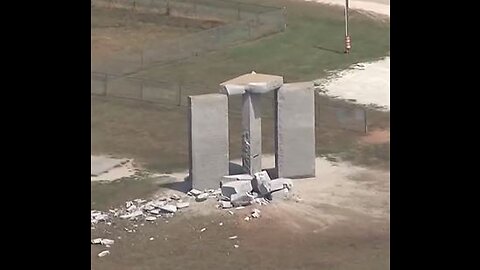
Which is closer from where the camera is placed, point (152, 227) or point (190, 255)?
point (190, 255)

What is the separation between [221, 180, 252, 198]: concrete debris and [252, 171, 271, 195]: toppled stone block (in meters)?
0.17

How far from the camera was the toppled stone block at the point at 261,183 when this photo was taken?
22516mm

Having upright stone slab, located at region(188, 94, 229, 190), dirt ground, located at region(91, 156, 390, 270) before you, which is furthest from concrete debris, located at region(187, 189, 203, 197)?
dirt ground, located at region(91, 156, 390, 270)

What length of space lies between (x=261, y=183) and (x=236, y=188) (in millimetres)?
612

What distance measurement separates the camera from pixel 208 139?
77.3ft

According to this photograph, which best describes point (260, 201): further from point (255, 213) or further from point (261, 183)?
point (255, 213)

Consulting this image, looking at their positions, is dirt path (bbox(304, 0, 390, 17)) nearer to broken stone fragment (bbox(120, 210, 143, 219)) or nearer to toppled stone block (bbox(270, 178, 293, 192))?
toppled stone block (bbox(270, 178, 293, 192))

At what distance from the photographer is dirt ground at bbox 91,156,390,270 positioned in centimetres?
1930
